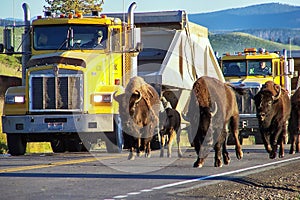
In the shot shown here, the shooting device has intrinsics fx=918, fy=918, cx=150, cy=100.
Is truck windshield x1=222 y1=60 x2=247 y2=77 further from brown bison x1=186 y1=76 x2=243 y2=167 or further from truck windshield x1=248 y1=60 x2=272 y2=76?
brown bison x1=186 y1=76 x2=243 y2=167

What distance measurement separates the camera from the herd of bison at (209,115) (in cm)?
1470

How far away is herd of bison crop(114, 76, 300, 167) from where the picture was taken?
48.2 feet

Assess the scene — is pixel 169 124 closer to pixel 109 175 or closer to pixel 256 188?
pixel 109 175

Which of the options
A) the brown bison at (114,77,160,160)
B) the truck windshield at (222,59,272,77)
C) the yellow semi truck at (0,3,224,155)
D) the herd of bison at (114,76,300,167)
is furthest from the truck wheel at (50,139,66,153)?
the truck windshield at (222,59,272,77)

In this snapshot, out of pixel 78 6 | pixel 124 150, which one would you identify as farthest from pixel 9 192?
pixel 78 6

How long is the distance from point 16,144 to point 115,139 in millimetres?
2276

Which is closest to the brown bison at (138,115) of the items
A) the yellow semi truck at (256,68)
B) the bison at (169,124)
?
the bison at (169,124)

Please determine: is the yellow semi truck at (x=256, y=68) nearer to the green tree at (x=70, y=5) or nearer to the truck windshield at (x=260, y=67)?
the truck windshield at (x=260, y=67)

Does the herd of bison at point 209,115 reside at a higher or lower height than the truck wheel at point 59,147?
higher

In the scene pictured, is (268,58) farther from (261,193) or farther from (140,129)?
(261,193)

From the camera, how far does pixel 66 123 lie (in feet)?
65.6

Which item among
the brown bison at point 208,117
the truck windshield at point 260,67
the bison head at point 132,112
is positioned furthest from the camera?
the truck windshield at point 260,67

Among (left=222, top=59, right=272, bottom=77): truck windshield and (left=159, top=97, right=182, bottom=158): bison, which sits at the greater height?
(left=222, top=59, right=272, bottom=77): truck windshield

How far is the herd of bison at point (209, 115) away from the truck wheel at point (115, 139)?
3.67 meters
